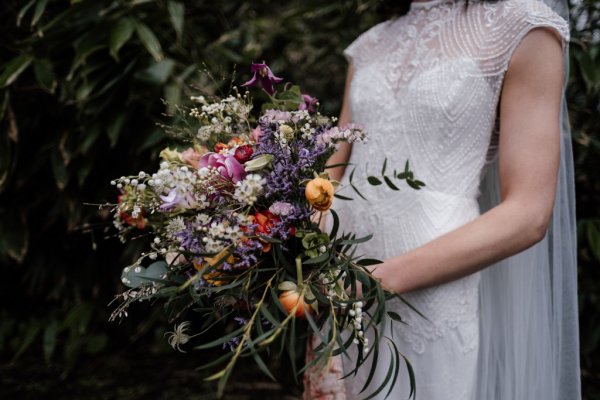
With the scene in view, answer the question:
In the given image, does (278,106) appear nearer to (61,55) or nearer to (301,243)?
(301,243)

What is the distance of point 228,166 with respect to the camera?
2.89 ft

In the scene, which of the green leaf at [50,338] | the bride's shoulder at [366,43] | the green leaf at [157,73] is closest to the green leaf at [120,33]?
the green leaf at [157,73]

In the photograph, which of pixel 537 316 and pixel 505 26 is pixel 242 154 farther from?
pixel 537 316

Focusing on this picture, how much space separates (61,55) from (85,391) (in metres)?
1.57

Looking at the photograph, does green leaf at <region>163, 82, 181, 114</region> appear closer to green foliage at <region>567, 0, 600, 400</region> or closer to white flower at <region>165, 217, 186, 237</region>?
white flower at <region>165, 217, 186, 237</region>

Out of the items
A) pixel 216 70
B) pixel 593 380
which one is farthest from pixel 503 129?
pixel 593 380

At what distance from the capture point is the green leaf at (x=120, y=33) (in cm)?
174

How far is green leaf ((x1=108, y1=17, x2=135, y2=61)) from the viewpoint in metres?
1.74

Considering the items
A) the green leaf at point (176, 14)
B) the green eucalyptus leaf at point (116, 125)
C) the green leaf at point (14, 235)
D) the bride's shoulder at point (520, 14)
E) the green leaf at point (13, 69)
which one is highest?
the green leaf at point (13, 69)

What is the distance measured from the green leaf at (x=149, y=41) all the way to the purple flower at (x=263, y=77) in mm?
869

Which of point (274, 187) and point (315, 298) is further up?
point (274, 187)

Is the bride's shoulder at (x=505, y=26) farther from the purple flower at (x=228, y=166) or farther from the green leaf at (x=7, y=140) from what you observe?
the green leaf at (x=7, y=140)

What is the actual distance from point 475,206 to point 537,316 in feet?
0.92

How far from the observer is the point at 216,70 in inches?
85.2
